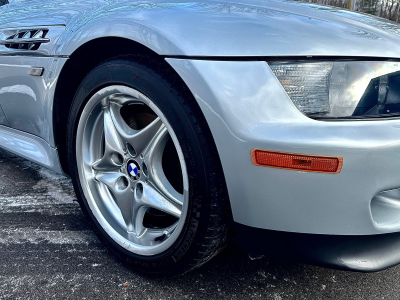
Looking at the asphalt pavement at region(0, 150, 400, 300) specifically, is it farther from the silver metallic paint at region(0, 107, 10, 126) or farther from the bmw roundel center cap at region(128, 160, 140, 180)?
the silver metallic paint at region(0, 107, 10, 126)

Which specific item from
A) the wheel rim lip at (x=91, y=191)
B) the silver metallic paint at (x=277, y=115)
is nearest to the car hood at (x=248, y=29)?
the silver metallic paint at (x=277, y=115)

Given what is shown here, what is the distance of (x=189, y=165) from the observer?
4.23ft

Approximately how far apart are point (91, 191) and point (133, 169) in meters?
0.31

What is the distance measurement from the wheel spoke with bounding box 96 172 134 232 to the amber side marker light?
710 millimetres

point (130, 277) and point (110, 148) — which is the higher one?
point (110, 148)

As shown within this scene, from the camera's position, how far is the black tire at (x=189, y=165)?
1263 mm

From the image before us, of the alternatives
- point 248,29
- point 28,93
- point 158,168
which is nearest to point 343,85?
point 248,29

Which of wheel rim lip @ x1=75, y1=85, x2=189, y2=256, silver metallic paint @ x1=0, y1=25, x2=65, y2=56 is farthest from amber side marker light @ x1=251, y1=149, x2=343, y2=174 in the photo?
silver metallic paint @ x1=0, y1=25, x2=65, y2=56

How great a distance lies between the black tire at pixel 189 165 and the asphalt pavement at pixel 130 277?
0.15 metres

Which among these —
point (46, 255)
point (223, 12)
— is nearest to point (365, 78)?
point (223, 12)

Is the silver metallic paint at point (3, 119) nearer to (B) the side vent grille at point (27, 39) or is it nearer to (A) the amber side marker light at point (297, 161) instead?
(B) the side vent grille at point (27, 39)

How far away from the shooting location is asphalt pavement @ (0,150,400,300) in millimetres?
1497

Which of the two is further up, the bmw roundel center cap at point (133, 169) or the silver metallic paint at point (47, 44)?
the silver metallic paint at point (47, 44)

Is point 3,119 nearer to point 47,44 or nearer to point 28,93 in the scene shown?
point 28,93
